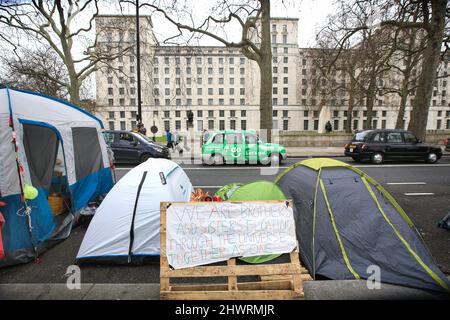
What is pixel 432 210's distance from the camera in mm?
5488

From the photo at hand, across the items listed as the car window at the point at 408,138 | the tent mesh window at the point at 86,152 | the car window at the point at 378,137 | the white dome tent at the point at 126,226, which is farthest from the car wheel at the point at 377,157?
the tent mesh window at the point at 86,152

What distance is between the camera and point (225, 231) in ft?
8.61

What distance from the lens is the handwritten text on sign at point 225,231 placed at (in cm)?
256

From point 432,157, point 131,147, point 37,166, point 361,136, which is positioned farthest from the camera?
point 361,136

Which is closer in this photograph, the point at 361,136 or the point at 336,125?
the point at 361,136

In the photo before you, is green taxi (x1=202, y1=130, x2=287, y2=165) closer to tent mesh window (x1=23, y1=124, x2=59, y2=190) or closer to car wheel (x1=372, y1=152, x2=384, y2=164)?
car wheel (x1=372, y1=152, x2=384, y2=164)

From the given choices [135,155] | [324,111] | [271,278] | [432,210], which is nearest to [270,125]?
[135,155]

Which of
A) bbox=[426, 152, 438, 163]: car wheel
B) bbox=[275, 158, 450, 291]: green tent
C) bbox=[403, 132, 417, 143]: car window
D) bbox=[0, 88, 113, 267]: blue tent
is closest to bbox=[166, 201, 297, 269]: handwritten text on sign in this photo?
bbox=[275, 158, 450, 291]: green tent

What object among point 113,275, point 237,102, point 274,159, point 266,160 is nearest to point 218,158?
point 266,160

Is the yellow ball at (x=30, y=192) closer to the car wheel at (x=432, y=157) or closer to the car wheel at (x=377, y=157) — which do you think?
the car wheel at (x=377, y=157)

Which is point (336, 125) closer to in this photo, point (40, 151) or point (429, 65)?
point (429, 65)

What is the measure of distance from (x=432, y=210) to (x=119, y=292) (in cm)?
683

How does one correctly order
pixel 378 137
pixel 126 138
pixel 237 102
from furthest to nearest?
pixel 237 102 → pixel 378 137 → pixel 126 138

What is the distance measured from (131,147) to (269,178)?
710cm
